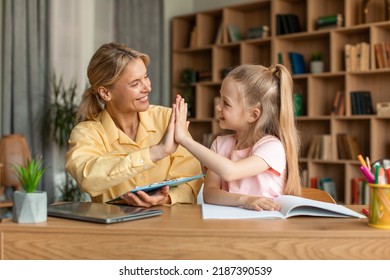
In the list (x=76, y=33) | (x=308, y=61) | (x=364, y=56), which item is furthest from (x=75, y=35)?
(x=364, y=56)

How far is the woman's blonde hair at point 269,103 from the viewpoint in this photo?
1647 mm

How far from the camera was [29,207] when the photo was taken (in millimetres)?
1210

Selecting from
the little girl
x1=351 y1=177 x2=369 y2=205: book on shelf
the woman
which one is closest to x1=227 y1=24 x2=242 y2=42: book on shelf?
x1=351 y1=177 x2=369 y2=205: book on shelf

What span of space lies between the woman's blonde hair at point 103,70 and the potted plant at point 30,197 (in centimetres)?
81

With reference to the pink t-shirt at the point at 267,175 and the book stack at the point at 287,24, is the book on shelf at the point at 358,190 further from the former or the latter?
the pink t-shirt at the point at 267,175

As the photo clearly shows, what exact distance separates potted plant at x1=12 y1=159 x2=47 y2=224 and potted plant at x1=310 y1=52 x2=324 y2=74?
14.1ft

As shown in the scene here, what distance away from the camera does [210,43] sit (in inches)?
244

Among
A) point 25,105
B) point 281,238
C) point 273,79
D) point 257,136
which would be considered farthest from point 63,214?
point 25,105

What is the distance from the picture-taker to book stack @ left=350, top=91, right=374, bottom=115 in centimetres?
484

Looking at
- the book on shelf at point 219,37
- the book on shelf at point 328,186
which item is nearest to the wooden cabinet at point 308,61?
the book on shelf at point 219,37

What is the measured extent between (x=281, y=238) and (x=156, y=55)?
A: 4.99 meters

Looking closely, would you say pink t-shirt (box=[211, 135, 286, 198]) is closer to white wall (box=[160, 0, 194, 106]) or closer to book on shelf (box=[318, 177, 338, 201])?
book on shelf (box=[318, 177, 338, 201])
